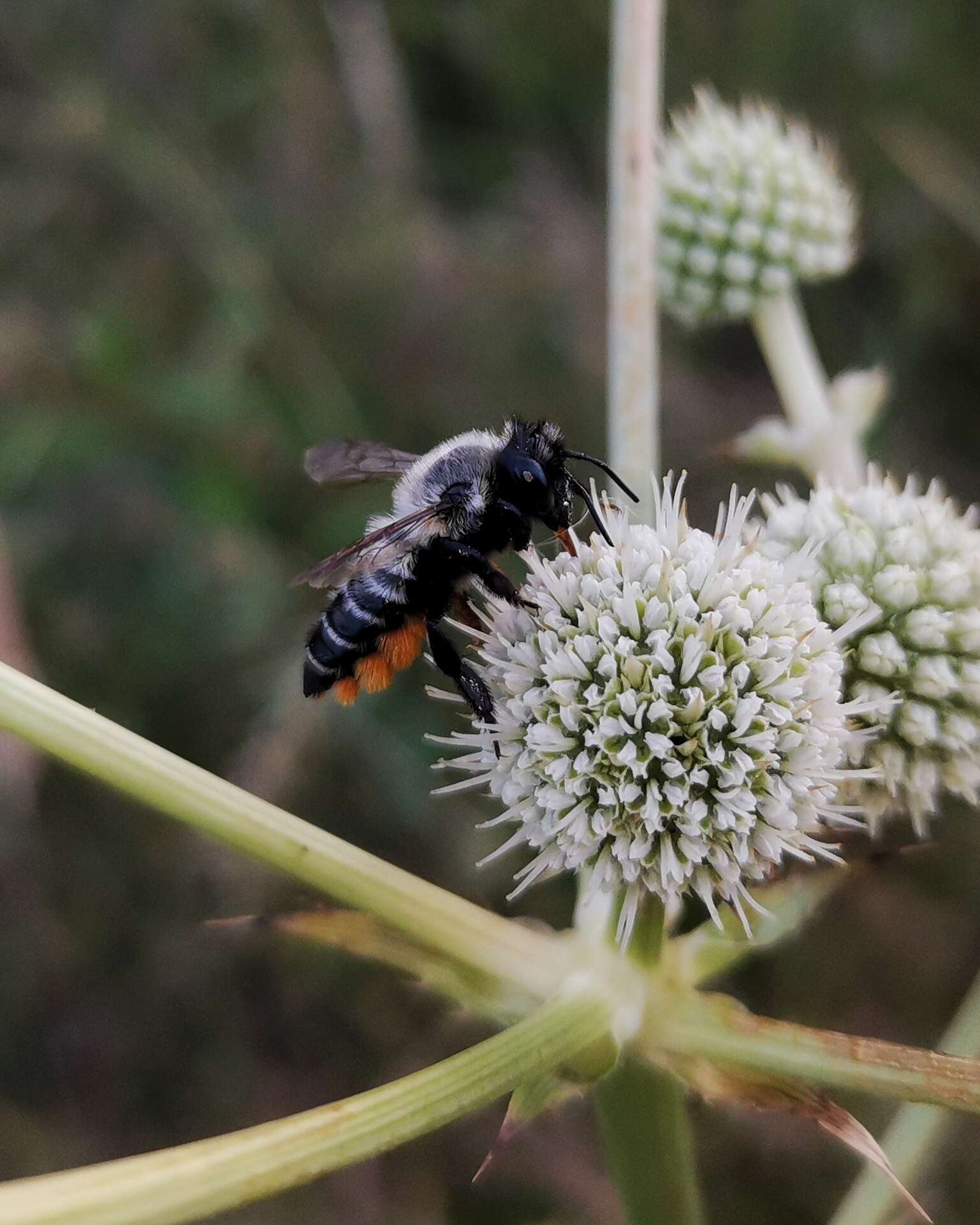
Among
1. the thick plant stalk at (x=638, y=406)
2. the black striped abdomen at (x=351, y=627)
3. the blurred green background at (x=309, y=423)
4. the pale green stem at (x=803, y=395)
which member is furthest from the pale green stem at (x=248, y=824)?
the blurred green background at (x=309, y=423)

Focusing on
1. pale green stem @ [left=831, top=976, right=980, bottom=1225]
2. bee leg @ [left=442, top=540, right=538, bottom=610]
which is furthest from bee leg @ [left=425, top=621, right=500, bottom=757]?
pale green stem @ [left=831, top=976, right=980, bottom=1225]

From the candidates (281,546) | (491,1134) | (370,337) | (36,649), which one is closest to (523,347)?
(370,337)

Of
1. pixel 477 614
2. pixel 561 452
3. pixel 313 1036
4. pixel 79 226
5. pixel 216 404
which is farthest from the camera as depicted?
pixel 79 226

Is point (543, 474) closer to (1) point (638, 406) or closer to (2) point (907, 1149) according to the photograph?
(1) point (638, 406)

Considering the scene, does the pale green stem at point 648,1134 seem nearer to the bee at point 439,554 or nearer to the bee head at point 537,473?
the bee at point 439,554

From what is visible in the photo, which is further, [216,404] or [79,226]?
[79,226]

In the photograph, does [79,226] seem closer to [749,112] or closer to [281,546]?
[281,546]
